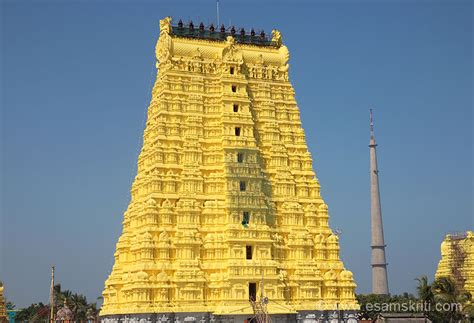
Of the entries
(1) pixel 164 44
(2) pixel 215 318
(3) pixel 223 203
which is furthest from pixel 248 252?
(1) pixel 164 44

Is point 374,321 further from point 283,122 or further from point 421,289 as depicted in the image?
point 283,122

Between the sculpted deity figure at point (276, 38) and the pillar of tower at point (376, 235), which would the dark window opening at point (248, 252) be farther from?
the pillar of tower at point (376, 235)

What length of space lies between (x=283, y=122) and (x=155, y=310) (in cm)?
2279

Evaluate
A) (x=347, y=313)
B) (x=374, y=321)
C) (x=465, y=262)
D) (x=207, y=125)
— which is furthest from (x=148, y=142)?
(x=465, y=262)

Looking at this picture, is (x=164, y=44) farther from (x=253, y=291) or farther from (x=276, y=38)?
(x=253, y=291)

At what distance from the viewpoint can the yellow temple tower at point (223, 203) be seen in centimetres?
5538

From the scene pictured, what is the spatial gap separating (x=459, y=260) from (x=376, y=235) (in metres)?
25.3

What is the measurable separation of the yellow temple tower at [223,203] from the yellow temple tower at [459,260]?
40.4 meters

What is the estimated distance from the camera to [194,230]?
56.8 metres

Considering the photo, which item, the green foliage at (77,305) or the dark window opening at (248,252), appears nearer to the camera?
the dark window opening at (248,252)

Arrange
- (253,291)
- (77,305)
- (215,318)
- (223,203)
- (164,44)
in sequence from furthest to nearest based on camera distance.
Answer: (77,305)
(164,44)
(223,203)
(253,291)
(215,318)

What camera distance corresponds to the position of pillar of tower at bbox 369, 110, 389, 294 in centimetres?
11756

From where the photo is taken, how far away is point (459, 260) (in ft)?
321

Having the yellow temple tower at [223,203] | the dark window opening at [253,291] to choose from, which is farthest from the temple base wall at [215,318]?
the dark window opening at [253,291]
